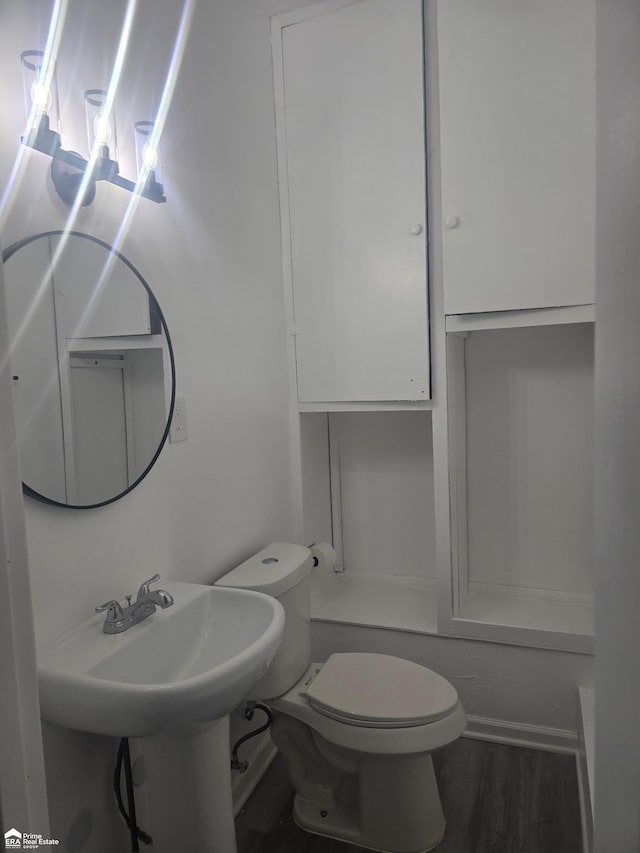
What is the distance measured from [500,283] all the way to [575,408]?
25.9 inches

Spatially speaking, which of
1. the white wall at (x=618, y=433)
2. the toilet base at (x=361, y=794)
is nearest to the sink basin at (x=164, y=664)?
the toilet base at (x=361, y=794)

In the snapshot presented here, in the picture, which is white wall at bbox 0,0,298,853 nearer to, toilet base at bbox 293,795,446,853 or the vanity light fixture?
the vanity light fixture

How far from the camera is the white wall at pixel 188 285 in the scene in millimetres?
1197

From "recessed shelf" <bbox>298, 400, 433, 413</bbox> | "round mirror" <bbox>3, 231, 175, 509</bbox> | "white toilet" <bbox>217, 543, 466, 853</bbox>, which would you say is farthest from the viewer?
"recessed shelf" <bbox>298, 400, 433, 413</bbox>

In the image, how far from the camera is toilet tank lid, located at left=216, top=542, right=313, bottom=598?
1.69 metres

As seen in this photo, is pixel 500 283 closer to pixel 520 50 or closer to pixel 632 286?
pixel 520 50

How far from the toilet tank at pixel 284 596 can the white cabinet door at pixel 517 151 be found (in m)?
1.06

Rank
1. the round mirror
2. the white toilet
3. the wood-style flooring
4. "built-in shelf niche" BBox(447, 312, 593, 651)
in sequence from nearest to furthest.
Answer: the round mirror → the white toilet → the wood-style flooring → "built-in shelf niche" BBox(447, 312, 593, 651)

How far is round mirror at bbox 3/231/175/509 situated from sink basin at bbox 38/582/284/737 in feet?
1.01

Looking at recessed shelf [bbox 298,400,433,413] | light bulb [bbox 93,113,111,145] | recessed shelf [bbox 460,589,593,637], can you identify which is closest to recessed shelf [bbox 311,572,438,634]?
recessed shelf [bbox 460,589,593,637]

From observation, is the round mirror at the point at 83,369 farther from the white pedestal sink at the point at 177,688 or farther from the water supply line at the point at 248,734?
the water supply line at the point at 248,734

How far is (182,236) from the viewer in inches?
65.1

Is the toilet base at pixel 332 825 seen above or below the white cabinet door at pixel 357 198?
below

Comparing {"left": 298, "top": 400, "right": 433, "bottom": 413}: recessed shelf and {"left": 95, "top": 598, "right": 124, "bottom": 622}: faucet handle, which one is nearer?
{"left": 95, "top": 598, "right": 124, "bottom": 622}: faucet handle
